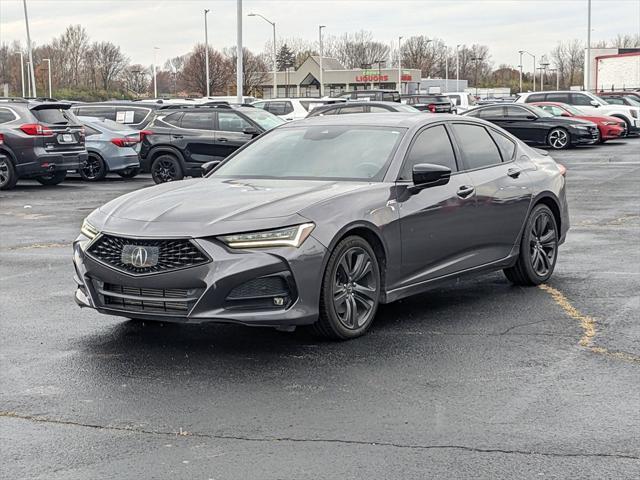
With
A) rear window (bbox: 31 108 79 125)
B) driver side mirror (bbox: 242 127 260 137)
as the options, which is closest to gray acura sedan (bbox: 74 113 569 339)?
driver side mirror (bbox: 242 127 260 137)

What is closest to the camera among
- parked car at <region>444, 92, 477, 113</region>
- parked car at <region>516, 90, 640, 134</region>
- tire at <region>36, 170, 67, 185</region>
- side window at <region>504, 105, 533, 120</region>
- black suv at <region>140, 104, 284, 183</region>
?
black suv at <region>140, 104, 284, 183</region>

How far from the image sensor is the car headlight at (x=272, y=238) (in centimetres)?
627

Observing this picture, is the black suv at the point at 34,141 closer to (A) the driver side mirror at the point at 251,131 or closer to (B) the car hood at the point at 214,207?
(A) the driver side mirror at the point at 251,131

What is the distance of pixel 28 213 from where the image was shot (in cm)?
1595

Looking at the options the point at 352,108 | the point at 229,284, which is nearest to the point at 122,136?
the point at 352,108

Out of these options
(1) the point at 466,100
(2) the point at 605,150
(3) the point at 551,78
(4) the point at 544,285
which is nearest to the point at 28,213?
(4) the point at 544,285

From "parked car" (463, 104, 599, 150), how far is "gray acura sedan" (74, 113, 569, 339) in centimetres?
2330

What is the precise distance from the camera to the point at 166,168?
21.4 metres

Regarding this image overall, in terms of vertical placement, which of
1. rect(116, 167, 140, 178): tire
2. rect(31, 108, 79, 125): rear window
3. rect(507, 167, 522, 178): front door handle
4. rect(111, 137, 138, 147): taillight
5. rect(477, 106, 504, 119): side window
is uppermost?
rect(31, 108, 79, 125): rear window

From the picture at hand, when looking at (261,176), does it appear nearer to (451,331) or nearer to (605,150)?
(451,331)

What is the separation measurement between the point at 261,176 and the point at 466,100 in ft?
129

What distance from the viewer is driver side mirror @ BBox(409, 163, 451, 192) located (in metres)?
7.26

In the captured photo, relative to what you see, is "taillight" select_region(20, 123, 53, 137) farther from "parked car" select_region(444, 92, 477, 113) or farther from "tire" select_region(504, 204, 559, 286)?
"parked car" select_region(444, 92, 477, 113)

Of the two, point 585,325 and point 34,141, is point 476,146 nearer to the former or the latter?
point 585,325
